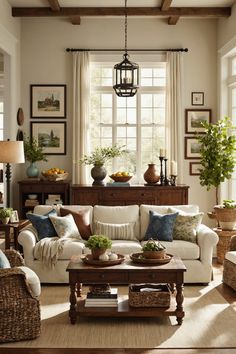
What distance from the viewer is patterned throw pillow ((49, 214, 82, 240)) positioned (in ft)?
23.1

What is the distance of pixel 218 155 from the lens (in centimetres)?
862

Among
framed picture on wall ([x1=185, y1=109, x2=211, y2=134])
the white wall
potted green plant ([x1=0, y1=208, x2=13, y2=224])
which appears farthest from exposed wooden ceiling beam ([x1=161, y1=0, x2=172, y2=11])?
potted green plant ([x1=0, y1=208, x2=13, y2=224])

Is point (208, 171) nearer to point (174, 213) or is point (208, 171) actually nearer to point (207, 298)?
point (174, 213)

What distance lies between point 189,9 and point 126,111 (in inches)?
77.5

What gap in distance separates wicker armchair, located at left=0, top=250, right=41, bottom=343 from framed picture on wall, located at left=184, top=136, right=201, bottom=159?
17.7 ft

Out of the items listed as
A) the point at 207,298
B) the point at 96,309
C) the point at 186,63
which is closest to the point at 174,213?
the point at 207,298

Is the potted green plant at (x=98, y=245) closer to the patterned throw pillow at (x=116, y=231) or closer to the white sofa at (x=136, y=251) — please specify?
the white sofa at (x=136, y=251)

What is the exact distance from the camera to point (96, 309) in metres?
5.42

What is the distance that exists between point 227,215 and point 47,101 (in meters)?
3.62

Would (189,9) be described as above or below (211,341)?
above

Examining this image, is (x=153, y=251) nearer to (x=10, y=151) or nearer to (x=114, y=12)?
(x=10, y=151)

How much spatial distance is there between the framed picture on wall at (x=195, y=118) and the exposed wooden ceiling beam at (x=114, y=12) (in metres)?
1.57

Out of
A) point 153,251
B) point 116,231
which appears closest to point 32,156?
point 116,231

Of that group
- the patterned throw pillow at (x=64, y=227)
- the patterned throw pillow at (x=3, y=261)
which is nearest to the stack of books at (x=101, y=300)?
the patterned throw pillow at (x=3, y=261)
